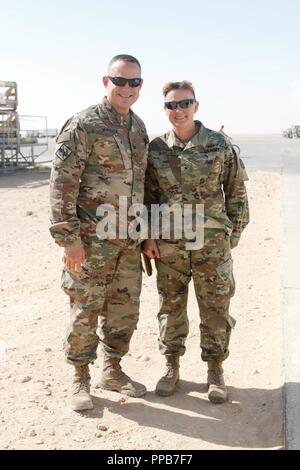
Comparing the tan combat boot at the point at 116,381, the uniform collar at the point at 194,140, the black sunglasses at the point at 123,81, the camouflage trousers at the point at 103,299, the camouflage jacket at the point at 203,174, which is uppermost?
the black sunglasses at the point at 123,81

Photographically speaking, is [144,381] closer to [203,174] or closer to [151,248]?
[151,248]

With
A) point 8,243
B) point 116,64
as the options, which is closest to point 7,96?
point 8,243

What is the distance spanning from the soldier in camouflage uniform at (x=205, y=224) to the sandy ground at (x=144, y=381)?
9.1 inches

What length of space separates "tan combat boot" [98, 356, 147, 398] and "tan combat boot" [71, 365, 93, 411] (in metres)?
0.20

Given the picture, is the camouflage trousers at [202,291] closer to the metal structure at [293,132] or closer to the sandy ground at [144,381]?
the sandy ground at [144,381]

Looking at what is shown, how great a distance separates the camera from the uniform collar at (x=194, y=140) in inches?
135

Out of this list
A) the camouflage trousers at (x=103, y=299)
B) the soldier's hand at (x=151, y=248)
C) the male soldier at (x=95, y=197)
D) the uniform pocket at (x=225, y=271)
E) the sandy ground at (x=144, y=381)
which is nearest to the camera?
the sandy ground at (x=144, y=381)

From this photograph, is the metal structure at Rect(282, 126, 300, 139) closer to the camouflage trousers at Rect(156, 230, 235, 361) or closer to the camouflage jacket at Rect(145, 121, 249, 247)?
the camouflage jacket at Rect(145, 121, 249, 247)

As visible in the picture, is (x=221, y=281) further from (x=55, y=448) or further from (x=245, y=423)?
(x=55, y=448)

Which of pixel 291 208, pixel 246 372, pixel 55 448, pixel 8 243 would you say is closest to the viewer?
pixel 55 448

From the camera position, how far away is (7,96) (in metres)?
22.0

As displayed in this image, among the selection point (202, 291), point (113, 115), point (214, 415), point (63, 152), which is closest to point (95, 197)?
point (63, 152)

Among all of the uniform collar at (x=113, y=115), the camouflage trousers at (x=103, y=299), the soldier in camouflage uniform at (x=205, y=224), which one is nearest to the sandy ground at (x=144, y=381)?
the soldier in camouflage uniform at (x=205, y=224)
